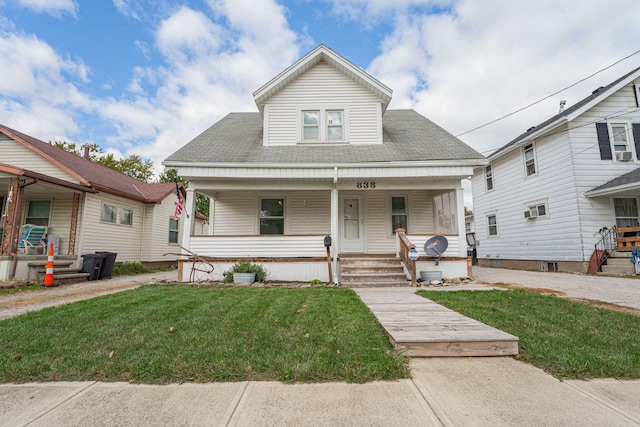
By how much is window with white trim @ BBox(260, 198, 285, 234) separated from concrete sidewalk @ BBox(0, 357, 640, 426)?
7839 mm

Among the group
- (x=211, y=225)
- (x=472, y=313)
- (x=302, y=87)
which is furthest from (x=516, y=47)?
(x=211, y=225)

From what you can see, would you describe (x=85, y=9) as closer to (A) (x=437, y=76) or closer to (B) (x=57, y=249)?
(B) (x=57, y=249)

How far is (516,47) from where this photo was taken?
453 inches

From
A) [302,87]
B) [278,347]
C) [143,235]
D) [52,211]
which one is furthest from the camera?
[143,235]

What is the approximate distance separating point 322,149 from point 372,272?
A: 4.28 metres

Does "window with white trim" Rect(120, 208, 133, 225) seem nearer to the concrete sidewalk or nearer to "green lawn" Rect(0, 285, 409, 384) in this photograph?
"green lawn" Rect(0, 285, 409, 384)

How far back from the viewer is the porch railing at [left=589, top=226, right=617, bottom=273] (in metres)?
9.87

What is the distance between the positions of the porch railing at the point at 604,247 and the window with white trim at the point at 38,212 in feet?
64.6

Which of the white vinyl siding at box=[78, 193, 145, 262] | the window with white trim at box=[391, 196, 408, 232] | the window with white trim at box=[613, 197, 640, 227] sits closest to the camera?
the window with white trim at box=[391, 196, 408, 232]

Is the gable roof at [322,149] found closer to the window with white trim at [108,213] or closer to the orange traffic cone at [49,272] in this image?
the orange traffic cone at [49,272]

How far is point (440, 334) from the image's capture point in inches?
124

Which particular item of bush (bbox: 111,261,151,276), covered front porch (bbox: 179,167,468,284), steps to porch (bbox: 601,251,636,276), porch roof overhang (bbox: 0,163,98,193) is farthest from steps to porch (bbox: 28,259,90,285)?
steps to porch (bbox: 601,251,636,276)

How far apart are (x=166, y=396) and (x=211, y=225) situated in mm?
8834

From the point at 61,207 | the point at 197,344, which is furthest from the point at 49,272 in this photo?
the point at 197,344
